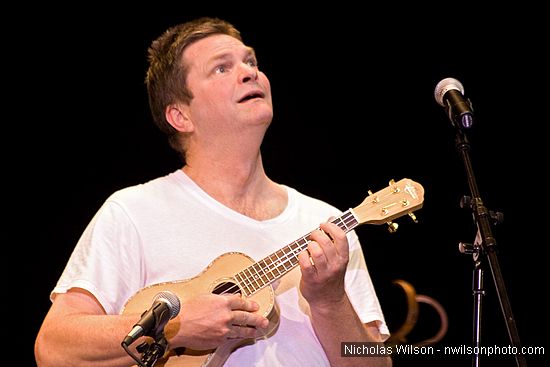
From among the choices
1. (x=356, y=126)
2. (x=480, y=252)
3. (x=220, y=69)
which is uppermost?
(x=220, y=69)

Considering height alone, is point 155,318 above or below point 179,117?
below

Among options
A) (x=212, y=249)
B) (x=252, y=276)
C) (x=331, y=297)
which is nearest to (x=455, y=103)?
(x=331, y=297)

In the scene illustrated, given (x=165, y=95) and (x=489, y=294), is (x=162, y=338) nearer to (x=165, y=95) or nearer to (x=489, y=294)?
(x=165, y=95)

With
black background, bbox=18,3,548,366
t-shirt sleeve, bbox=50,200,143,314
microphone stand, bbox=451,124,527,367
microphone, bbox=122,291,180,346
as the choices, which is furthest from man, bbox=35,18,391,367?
black background, bbox=18,3,548,366

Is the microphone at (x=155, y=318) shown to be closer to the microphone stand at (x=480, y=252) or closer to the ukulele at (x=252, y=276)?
the ukulele at (x=252, y=276)

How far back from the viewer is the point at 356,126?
15.6 feet

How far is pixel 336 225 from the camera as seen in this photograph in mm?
2613

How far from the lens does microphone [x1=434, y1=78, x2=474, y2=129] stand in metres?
2.42

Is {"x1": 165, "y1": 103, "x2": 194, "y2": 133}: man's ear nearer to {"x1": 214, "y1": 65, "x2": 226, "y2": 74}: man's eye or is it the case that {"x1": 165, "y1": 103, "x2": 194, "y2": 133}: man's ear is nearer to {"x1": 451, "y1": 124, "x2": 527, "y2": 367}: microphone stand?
{"x1": 214, "y1": 65, "x2": 226, "y2": 74}: man's eye

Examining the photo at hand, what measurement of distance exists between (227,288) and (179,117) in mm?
1005

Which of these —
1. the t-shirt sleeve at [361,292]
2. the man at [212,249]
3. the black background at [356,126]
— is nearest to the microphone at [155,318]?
the man at [212,249]

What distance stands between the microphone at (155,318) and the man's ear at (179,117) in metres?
1.30

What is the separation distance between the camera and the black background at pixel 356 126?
4195 mm

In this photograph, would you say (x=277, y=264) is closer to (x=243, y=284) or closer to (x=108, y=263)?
(x=243, y=284)
